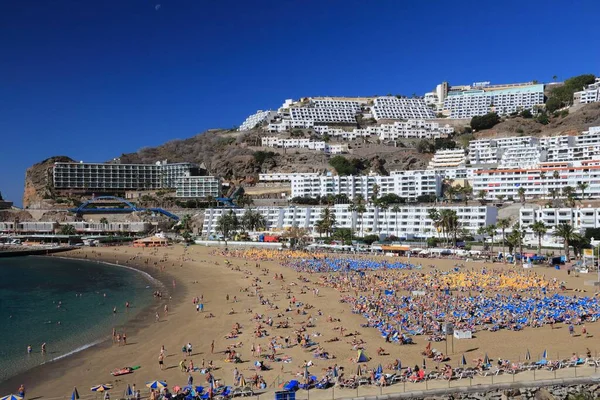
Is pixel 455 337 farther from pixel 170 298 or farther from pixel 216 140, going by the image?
pixel 216 140

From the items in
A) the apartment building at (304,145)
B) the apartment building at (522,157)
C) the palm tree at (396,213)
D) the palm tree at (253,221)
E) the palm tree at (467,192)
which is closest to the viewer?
the palm tree at (396,213)

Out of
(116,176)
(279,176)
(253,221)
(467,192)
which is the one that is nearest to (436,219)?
(467,192)

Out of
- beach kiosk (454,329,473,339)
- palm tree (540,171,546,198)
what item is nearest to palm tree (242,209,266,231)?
palm tree (540,171,546,198)

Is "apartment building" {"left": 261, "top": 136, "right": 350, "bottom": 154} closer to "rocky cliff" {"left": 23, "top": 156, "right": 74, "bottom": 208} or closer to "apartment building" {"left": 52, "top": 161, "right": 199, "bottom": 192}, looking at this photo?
"apartment building" {"left": 52, "top": 161, "right": 199, "bottom": 192}

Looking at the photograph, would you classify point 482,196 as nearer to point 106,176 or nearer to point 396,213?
point 396,213

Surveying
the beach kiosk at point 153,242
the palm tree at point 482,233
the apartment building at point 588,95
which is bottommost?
the beach kiosk at point 153,242

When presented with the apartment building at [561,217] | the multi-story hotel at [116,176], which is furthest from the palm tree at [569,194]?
the multi-story hotel at [116,176]

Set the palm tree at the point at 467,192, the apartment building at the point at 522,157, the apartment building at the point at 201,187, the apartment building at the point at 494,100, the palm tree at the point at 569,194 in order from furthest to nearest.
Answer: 1. the apartment building at the point at 494,100
2. the apartment building at the point at 201,187
3. the apartment building at the point at 522,157
4. the palm tree at the point at 467,192
5. the palm tree at the point at 569,194

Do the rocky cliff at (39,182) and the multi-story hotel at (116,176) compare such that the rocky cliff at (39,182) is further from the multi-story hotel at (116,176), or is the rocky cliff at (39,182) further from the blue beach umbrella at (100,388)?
the blue beach umbrella at (100,388)

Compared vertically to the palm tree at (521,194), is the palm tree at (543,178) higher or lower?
higher
